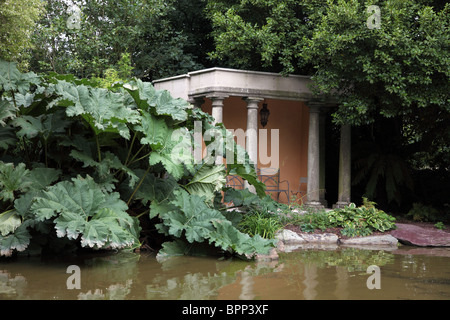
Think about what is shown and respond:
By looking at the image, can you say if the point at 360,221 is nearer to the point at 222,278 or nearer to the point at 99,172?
the point at 222,278

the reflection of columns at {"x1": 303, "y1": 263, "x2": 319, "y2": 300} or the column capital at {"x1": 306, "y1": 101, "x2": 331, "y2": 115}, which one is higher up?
the column capital at {"x1": 306, "y1": 101, "x2": 331, "y2": 115}

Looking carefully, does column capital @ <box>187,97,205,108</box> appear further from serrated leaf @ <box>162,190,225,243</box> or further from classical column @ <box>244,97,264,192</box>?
serrated leaf @ <box>162,190,225,243</box>

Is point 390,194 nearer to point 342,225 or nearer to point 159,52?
point 342,225

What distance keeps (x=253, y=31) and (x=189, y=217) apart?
25.6ft

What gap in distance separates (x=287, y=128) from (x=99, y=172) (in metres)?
10.1

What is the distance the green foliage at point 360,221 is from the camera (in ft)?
33.1

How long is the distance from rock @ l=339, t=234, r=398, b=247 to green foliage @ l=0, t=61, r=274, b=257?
3094 mm

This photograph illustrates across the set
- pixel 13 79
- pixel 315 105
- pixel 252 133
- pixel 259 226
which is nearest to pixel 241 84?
pixel 252 133

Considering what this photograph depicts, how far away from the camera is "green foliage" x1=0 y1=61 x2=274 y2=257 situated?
20.7ft

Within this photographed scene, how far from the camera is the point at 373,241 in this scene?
32.3 feet

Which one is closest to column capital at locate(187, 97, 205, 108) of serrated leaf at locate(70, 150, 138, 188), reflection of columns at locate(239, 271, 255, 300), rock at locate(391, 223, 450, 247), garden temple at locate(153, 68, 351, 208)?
garden temple at locate(153, 68, 351, 208)

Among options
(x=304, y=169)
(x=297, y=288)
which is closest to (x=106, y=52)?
(x=304, y=169)

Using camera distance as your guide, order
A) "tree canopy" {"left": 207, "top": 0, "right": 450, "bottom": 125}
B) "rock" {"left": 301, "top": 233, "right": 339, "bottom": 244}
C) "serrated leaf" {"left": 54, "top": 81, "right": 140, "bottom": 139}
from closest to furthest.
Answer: "serrated leaf" {"left": 54, "top": 81, "right": 140, "bottom": 139}, "rock" {"left": 301, "top": 233, "right": 339, "bottom": 244}, "tree canopy" {"left": 207, "top": 0, "right": 450, "bottom": 125}

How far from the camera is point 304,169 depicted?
16047mm
